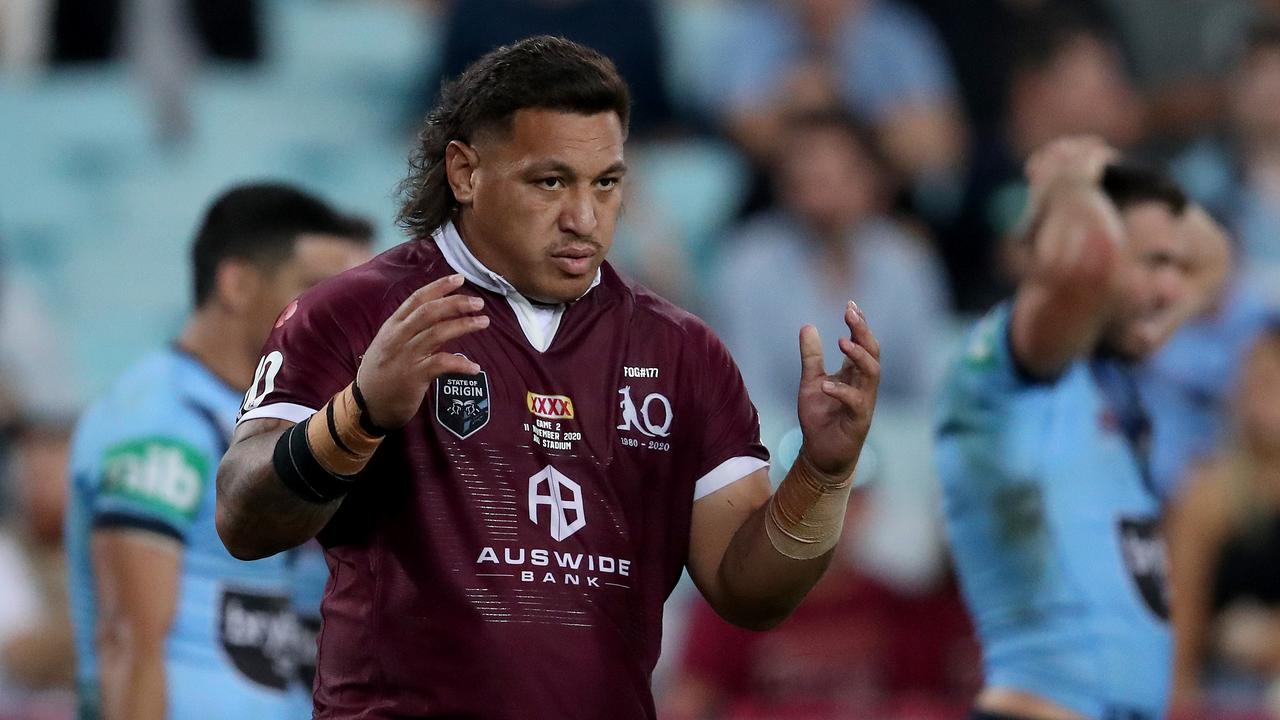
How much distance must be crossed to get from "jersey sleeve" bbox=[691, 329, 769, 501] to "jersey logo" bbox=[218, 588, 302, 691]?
1709 mm

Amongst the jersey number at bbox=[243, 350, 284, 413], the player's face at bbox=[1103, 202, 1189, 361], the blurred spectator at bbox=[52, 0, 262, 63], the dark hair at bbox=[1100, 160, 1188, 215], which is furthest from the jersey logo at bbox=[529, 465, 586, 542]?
the blurred spectator at bbox=[52, 0, 262, 63]

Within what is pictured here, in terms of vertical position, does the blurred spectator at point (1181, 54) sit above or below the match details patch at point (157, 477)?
above

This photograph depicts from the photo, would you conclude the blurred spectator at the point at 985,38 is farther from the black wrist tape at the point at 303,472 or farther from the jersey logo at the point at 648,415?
the black wrist tape at the point at 303,472

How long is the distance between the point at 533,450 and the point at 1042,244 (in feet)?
5.84

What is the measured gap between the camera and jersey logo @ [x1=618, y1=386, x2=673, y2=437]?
3.60m

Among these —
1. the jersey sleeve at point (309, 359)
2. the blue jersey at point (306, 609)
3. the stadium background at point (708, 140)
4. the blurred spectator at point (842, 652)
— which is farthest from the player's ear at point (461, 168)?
the stadium background at point (708, 140)

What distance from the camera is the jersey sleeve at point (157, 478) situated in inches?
186

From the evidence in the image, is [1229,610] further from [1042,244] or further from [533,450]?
[533,450]

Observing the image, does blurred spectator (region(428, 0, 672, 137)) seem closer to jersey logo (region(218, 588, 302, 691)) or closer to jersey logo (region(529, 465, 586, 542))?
jersey logo (region(218, 588, 302, 691))

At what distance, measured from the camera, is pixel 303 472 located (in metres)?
3.21

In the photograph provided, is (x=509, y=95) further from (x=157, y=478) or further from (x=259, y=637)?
(x=259, y=637)

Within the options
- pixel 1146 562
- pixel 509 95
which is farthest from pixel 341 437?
pixel 1146 562

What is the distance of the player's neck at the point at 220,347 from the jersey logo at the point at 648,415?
179 cm

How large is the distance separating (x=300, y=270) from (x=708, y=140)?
4782 millimetres
